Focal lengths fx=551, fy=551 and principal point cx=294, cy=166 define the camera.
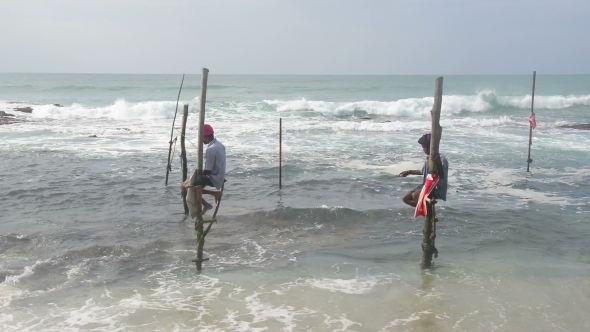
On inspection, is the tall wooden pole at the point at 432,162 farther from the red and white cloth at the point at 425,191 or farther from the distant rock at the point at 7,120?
the distant rock at the point at 7,120

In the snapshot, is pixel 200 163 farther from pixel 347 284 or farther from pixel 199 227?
pixel 347 284

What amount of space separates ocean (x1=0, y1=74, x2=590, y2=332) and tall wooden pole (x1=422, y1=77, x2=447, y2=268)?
0.35 m

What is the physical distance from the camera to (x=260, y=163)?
18625mm

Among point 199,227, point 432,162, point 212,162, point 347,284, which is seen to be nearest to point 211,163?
point 212,162

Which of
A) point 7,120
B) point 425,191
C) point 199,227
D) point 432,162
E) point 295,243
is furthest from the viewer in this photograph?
point 7,120

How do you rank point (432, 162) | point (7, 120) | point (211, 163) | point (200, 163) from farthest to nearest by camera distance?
point (7, 120), point (211, 163), point (200, 163), point (432, 162)

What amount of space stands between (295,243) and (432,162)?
3526mm

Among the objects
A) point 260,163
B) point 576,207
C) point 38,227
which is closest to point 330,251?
point 38,227

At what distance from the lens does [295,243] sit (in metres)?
10.3

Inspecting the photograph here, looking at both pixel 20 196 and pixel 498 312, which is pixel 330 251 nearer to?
pixel 498 312

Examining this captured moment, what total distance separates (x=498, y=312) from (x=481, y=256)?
94.7 inches

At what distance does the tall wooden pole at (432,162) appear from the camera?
7.66m

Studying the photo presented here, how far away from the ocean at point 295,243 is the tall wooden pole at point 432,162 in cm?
35

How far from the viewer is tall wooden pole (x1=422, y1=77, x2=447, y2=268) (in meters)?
7.66
